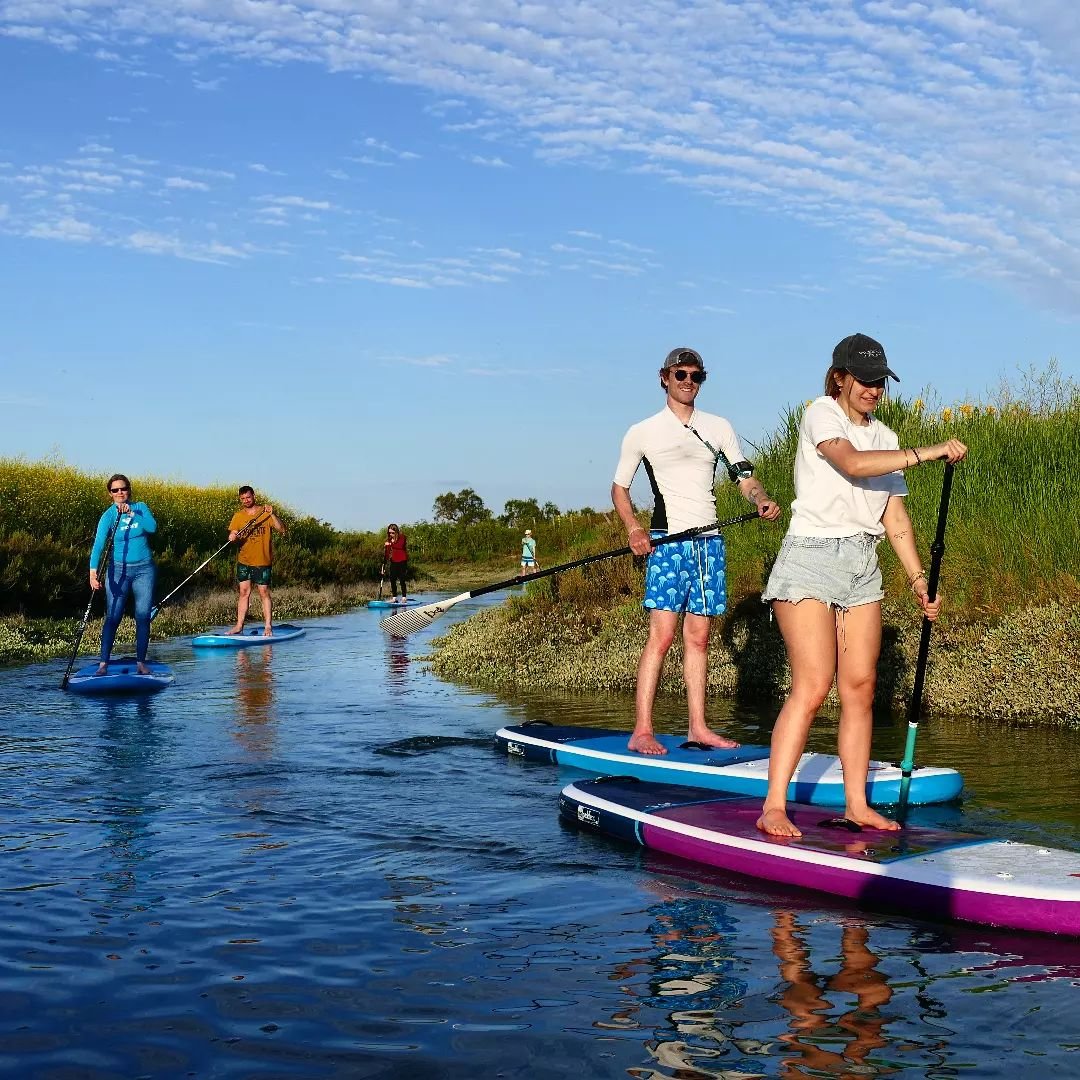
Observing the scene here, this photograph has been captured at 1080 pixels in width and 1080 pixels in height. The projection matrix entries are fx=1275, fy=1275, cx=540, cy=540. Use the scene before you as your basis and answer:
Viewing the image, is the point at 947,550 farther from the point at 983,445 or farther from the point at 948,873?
the point at 948,873

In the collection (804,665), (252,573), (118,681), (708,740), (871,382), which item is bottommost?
(118,681)

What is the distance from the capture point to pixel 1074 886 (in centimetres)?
505

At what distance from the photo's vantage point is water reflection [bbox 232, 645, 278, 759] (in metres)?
10.6

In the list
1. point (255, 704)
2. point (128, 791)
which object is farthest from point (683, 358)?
point (255, 704)

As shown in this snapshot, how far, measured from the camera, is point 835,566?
5.94m

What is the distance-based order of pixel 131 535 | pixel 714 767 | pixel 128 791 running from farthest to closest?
pixel 131 535 < pixel 128 791 < pixel 714 767

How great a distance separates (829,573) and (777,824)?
1267 millimetres

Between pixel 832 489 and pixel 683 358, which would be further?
pixel 683 358

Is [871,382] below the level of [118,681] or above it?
above

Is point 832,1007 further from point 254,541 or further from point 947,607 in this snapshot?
point 254,541

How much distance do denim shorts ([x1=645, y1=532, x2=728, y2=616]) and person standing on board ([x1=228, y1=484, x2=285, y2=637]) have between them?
13.2m

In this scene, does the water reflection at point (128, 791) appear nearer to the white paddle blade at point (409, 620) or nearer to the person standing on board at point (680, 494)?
the white paddle blade at point (409, 620)

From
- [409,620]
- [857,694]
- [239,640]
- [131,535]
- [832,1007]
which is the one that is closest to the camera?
[832,1007]

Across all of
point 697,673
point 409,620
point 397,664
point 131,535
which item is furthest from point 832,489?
point 397,664
